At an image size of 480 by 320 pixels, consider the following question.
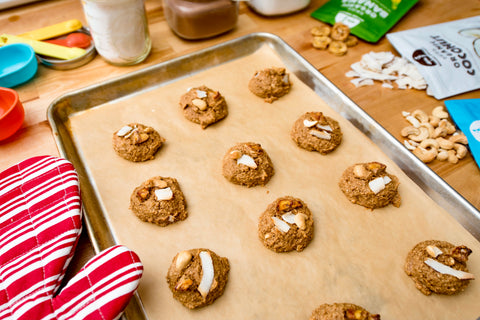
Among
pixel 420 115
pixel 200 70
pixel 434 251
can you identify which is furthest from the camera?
pixel 200 70

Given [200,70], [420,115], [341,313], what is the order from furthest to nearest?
[200,70], [420,115], [341,313]

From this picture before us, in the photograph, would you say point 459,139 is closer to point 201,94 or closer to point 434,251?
point 434,251

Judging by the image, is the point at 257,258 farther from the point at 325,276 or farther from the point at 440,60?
the point at 440,60

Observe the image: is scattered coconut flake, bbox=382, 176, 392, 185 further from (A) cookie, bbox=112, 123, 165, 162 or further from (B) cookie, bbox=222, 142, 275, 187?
(A) cookie, bbox=112, 123, 165, 162

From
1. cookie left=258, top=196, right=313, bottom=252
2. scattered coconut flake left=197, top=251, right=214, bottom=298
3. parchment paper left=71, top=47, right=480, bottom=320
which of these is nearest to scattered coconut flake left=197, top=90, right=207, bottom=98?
parchment paper left=71, top=47, right=480, bottom=320

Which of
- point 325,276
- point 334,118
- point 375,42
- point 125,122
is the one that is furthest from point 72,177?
point 375,42

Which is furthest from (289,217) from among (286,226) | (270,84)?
(270,84)

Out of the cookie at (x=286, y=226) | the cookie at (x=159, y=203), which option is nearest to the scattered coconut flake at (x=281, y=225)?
the cookie at (x=286, y=226)
